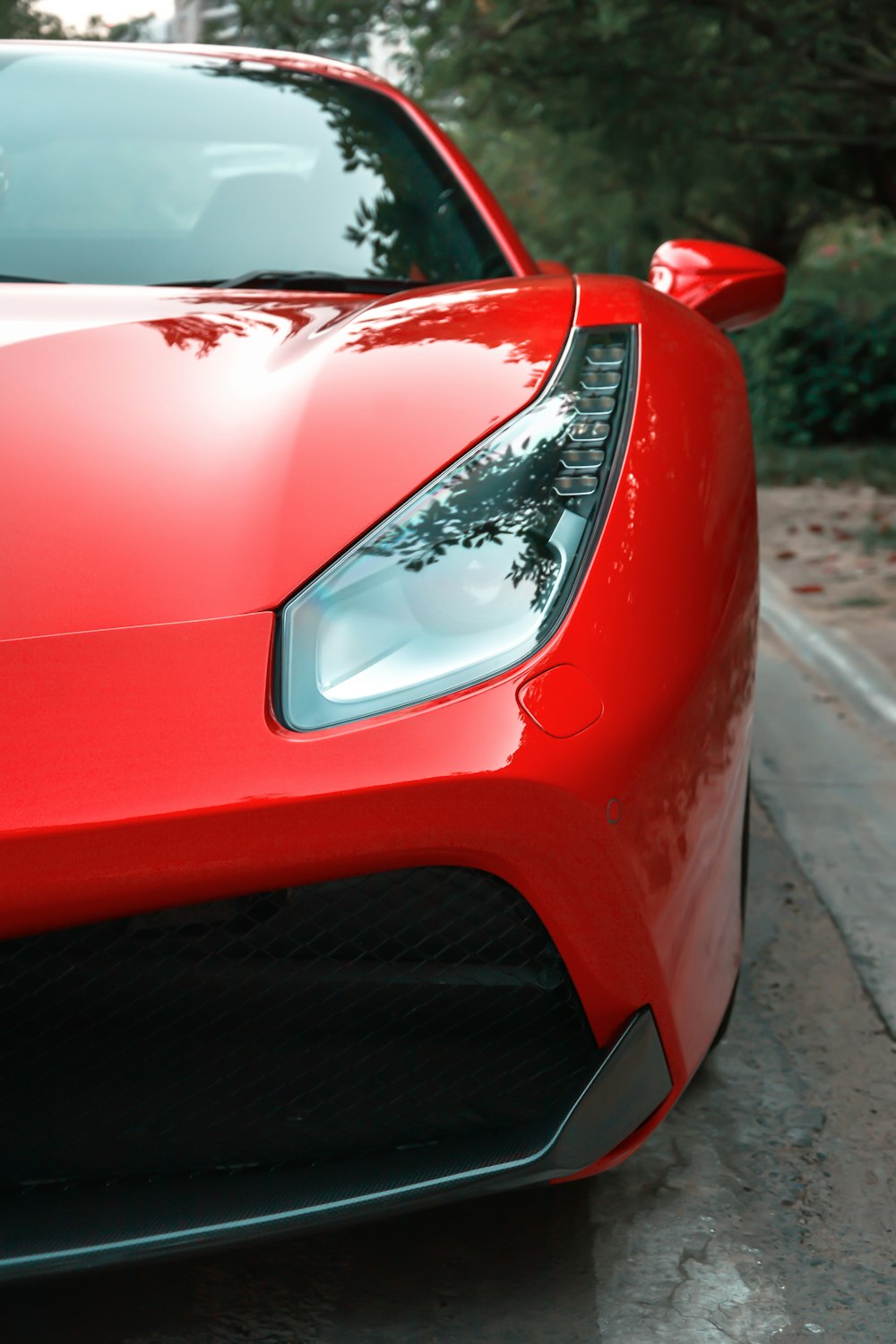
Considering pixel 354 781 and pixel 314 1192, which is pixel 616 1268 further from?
pixel 354 781

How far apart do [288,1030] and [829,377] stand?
451 inches

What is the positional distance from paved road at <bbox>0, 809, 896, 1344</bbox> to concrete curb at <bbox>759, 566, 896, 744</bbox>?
1796 millimetres

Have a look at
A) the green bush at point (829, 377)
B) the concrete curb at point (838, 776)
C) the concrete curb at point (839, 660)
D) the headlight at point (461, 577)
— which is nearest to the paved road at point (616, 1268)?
the concrete curb at point (838, 776)

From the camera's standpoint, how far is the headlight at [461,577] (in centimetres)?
133

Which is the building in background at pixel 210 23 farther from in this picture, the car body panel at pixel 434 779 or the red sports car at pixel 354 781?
the car body panel at pixel 434 779

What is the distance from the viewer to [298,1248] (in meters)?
1.58

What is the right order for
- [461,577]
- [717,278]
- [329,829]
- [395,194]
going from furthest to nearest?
[395,194], [717,278], [461,577], [329,829]

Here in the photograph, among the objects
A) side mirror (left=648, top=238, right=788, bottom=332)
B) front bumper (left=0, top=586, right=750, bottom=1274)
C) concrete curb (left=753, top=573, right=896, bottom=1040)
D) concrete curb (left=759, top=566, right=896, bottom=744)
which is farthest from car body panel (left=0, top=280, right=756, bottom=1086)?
concrete curb (left=759, top=566, right=896, bottom=744)

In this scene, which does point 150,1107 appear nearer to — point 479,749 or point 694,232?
point 479,749

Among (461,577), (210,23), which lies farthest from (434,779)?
(210,23)

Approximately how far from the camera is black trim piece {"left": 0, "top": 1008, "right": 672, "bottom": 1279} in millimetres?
1250

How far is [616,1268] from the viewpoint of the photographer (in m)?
1.54

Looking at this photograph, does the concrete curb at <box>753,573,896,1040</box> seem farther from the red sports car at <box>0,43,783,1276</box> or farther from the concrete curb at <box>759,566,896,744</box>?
the red sports car at <box>0,43,783,1276</box>

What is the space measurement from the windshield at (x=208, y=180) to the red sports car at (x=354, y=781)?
2.62ft
